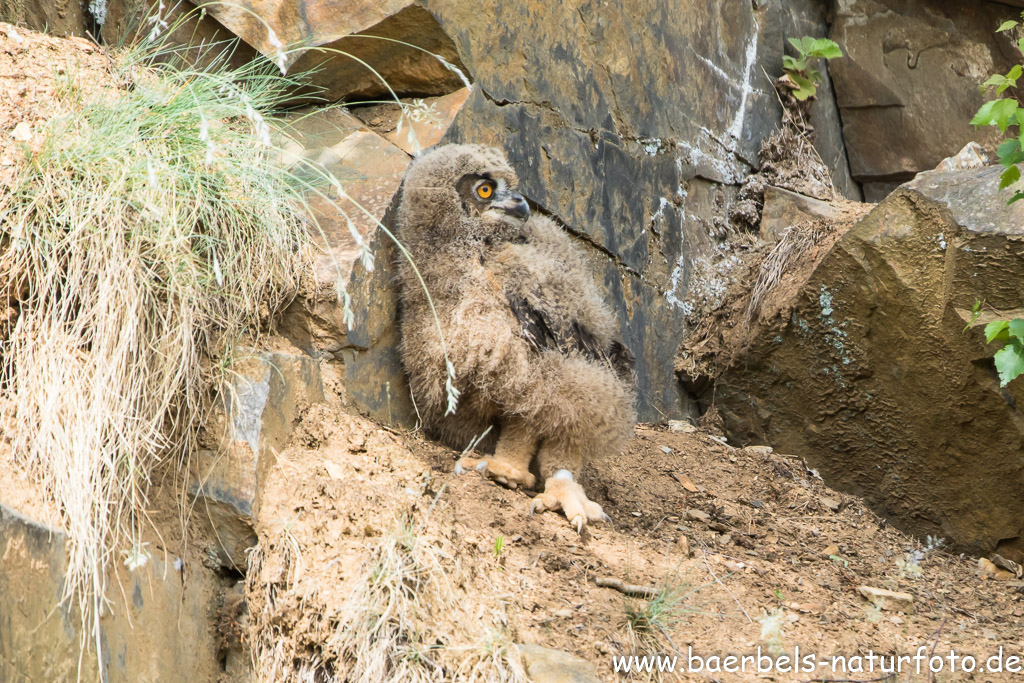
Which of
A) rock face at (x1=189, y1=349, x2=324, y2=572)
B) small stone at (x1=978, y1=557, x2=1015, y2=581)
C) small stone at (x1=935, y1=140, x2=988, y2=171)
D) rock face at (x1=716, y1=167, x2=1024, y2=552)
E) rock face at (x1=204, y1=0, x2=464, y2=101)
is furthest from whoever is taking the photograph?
small stone at (x1=935, y1=140, x2=988, y2=171)

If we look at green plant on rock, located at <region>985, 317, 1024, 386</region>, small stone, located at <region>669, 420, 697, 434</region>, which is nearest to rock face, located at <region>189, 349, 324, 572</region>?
small stone, located at <region>669, 420, 697, 434</region>

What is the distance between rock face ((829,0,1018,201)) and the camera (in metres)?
7.17

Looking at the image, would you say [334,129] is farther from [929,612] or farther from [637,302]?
[929,612]

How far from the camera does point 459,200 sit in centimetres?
386

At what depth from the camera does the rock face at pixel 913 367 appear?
4535 mm

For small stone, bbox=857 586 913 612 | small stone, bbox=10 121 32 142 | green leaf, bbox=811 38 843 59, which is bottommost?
small stone, bbox=10 121 32 142

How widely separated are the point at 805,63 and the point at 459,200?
4.04m

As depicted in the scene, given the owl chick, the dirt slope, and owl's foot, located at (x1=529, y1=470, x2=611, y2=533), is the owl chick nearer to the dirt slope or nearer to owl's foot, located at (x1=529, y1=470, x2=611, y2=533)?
owl's foot, located at (x1=529, y1=470, x2=611, y2=533)

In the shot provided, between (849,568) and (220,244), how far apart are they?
2824 millimetres

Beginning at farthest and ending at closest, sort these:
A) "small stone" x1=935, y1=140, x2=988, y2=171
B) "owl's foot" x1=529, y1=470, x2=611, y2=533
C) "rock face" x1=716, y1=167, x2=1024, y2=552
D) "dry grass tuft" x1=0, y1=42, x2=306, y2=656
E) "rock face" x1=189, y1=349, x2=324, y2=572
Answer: "small stone" x1=935, y1=140, x2=988, y2=171, "rock face" x1=716, y1=167, x2=1024, y2=552, "owl's foot" x1=529, y1=470, x2=611, y2=533, "rock face" x1=189, y1=349, x2=324, y2=572, "dry grass tuft" x1=0, y1=42, x2=306, y2=656

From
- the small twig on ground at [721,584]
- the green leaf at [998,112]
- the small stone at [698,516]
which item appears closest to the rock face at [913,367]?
the green leaf at [998,112]

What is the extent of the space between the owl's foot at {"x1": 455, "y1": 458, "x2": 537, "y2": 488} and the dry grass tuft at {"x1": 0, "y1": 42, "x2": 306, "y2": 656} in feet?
3.16

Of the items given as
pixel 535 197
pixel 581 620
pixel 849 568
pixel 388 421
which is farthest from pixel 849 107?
pixel 581 620

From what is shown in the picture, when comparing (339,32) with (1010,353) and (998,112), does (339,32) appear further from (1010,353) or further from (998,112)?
(1010,353)
